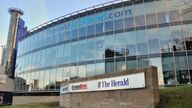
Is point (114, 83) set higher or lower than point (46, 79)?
lower

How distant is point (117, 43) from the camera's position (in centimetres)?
2847

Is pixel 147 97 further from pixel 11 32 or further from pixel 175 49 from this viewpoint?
pixel 11 32

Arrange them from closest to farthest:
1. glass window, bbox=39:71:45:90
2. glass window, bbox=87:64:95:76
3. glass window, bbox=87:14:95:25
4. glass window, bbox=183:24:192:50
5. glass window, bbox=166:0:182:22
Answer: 1. glass window, bbox=183:24:192:50
2. glass window, bbox=166:0:182:22
3. glass window, bbox=87:64:95:76
4. glass window, bbox=87:14:95:25
5. glass window, bbox=39:71:45:90

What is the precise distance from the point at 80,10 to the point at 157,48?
12799 mm

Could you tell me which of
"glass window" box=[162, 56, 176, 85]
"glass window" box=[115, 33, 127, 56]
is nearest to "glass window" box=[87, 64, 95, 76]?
"glass window" box=[115, 33, 127, 56]

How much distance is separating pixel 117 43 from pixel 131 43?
6.24 feet

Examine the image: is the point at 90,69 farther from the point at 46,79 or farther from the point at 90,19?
the point at 46,79

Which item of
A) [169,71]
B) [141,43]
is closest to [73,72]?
[141,43]

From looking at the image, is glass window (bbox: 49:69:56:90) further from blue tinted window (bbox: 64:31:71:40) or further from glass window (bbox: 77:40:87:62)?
glass window (bbox: 77:40:87:62)

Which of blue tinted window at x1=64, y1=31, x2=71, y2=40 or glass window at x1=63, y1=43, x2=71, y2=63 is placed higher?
blue tinted window at x1=64, y1=31, x2=71, y2=40

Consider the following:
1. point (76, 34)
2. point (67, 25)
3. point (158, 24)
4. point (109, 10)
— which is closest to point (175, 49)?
point (158, 24)

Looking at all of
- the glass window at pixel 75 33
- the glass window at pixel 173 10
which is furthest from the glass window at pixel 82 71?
the glass window at pixel 173 10

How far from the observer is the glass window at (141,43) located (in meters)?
26.4

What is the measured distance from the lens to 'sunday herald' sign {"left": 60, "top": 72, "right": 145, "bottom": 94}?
10206 millimetres
